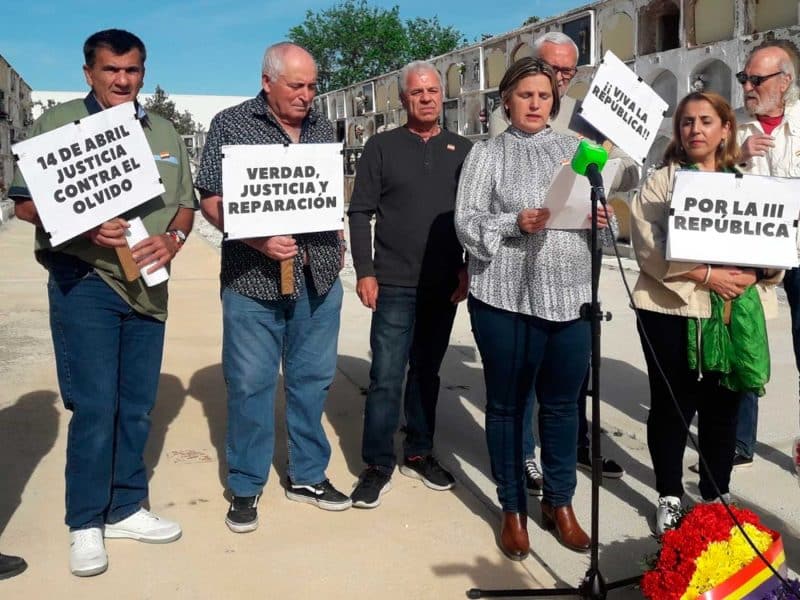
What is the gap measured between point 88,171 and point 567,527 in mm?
2236

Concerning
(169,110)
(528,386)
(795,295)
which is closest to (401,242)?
(528,386)

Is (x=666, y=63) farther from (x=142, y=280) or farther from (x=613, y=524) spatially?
(x=142, y=280)

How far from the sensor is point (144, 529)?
327 cm

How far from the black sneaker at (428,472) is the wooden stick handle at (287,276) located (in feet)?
3.89

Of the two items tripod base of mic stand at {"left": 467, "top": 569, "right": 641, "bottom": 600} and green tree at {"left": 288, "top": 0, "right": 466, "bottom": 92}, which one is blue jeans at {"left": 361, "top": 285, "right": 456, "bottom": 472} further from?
green tree at {"left": 288, "top": 0, "right": 466, "bottom": 92}

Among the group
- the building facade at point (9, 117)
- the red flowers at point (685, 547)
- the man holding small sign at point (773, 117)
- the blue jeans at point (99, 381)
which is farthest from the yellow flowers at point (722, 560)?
the building facade at point (9, 117)

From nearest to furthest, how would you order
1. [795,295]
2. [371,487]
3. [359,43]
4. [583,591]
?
[583,591] < [371,487] < [795,295] < [359,43]

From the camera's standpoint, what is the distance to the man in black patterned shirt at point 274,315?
3215 millimetres

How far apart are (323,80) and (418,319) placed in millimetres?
52983

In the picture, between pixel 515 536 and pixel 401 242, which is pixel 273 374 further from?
pixel 515 536

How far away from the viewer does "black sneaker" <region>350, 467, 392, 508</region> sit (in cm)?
361

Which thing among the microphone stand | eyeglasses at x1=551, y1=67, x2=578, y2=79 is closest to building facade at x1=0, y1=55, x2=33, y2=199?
eyeglasses at x1=551, y1=67, x2=578, y2=79

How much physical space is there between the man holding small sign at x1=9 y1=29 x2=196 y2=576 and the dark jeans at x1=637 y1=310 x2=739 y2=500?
190cm

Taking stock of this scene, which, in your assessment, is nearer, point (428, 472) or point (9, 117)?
point (428, 472)
